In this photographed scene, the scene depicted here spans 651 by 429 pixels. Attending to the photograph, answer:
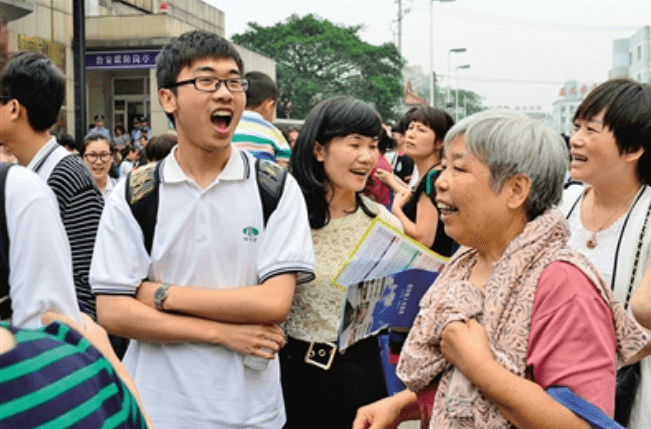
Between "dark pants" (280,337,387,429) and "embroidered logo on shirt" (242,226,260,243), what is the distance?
685 mm

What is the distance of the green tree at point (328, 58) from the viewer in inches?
2281

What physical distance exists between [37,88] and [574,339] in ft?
7.19

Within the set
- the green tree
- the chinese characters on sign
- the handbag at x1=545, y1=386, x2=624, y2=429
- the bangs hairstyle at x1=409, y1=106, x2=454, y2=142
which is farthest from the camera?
the green tree

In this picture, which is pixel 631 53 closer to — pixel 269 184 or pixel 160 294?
pixel 269 184

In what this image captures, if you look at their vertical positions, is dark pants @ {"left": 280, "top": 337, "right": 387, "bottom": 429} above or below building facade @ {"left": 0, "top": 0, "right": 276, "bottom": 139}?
below

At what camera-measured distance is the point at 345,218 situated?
3076 millimetres

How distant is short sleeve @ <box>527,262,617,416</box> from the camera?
1600 millimetres

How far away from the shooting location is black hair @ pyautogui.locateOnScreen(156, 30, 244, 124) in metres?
2.42

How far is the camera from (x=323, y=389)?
281 centimetres

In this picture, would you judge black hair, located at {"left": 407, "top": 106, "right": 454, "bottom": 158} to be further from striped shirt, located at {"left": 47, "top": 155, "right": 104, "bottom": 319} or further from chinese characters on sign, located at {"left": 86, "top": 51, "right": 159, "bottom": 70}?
chinese characters on sign, located at {"left": 86, "top": 51, "right": 159, "bottom": 70}

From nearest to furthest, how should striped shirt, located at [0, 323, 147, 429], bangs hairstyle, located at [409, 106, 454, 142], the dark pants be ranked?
striped shirt, located at [0, 323, 147, 429] → the dark pants → bangs hairstyle, located at [409, 106, 454, 142]

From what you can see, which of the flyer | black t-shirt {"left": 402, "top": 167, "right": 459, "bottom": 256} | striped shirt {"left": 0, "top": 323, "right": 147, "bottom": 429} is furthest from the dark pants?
striped shirt {"left": 0, "top": 323, "right": 147, "bottom": 429}

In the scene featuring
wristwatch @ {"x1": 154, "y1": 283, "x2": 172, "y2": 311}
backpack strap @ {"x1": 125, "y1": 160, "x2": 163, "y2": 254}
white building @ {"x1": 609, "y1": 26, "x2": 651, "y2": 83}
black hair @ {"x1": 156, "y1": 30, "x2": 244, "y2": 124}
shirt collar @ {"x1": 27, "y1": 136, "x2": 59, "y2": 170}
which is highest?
white building @ {"x1": 609, "y1": 26, "x2": 651, "y2": 83}

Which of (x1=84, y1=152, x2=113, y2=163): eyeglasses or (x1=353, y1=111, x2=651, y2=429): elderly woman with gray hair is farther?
(x1=84, y1=152, x2=113, y2=163): eyeglasses
